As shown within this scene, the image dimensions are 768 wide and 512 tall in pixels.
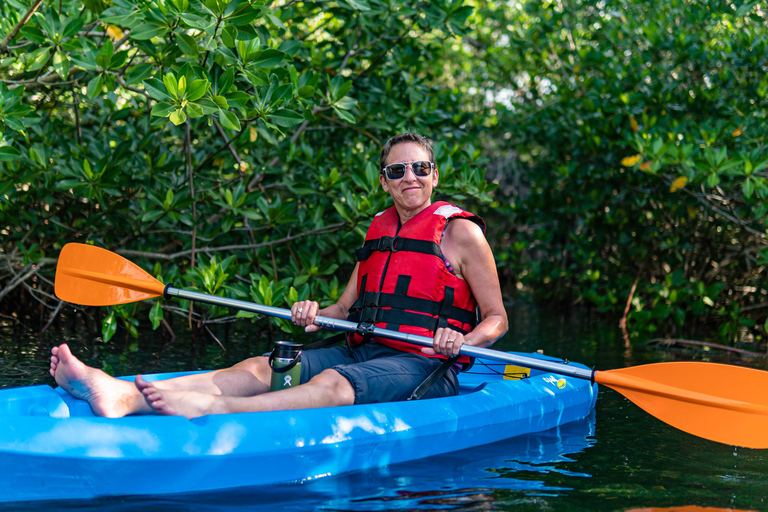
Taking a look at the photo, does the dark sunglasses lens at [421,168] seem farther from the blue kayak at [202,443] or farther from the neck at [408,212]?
the blue kayak at [202,443]

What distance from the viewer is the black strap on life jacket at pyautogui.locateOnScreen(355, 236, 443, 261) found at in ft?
9.49

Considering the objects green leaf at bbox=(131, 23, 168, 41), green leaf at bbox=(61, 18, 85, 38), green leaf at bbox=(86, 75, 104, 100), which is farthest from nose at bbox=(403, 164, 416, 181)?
green leaf at bbox=(61, 18, 85, 38)

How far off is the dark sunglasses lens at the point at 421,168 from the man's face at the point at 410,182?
2cm

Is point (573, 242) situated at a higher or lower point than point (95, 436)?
higher

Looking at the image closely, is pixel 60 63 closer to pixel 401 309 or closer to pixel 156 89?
pixel 156 89

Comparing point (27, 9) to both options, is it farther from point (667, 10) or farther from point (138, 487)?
point (667, 10)

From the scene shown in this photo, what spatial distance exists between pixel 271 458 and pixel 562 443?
4.38 ft

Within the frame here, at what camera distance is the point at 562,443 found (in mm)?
2945

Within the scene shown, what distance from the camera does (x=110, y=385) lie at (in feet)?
7.72

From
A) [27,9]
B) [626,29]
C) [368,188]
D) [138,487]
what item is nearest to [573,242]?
[626,29]

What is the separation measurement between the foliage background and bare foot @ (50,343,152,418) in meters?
1.10

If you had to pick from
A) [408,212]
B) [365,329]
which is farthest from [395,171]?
[365,329]

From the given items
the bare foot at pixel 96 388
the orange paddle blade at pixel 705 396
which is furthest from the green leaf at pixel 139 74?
the orange paddle blade at pixel 705 396

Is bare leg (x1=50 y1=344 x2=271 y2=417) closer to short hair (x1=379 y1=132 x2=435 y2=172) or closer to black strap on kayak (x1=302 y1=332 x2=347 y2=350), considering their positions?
black strap on kayak (x1=302 y1=332 x2=347 y2=350)
